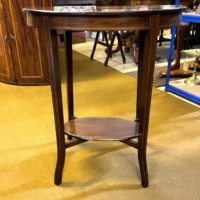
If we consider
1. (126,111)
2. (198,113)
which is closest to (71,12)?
(126,111)

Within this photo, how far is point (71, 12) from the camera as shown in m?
0.93

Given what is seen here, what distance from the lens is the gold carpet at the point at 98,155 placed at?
4.11ft

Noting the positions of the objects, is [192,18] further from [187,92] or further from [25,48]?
[25,48]

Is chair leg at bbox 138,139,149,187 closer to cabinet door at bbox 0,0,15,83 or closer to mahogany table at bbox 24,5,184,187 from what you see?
mahogany table at bbox 24,5,184,187

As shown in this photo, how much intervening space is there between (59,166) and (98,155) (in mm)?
333

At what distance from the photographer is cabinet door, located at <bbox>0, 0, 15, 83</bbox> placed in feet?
7.78

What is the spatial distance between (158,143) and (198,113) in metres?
0.59

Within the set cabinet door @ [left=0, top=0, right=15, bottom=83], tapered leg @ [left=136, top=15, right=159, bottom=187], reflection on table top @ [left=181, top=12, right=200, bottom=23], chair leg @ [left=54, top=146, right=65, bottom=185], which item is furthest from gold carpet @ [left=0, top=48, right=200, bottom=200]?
reflection on table top @ [left=181, top=12, right=200, bottom=23]

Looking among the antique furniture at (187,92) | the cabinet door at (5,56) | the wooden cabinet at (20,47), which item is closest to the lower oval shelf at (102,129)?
the antique furniture at (187,92)

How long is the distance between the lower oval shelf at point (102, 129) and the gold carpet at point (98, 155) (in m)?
0.22

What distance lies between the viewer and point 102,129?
140cm

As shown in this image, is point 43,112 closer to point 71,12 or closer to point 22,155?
point 22,155

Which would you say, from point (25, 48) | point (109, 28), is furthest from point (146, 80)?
point (25, 48)

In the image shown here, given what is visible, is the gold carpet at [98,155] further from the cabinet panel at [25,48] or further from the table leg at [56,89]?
the cabinet panel at [25,48]
